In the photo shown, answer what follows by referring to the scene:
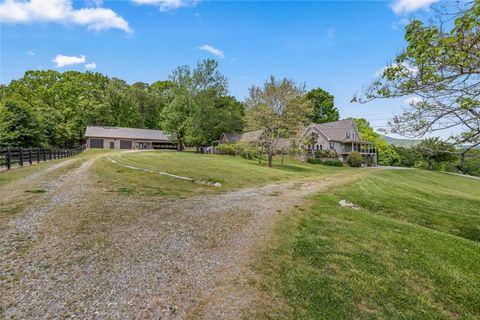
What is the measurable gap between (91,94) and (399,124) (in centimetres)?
5658

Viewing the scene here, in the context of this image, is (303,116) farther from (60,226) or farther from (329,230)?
(60,226)

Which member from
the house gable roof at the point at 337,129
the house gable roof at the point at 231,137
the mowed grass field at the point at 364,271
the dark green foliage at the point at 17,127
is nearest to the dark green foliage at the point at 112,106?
the dark green foliage at the point at 17,127

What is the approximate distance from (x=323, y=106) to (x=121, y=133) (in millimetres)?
43794

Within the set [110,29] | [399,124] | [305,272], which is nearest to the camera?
[305,272]

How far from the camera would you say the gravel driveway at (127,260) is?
2848 mm

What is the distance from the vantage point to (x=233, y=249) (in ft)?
14.8

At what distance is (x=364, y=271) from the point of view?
3.93 metres

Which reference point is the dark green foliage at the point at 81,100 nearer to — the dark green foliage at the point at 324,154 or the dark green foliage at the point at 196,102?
the dark green foliage at the point at 196,102

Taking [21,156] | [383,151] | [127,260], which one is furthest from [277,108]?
[383,151]

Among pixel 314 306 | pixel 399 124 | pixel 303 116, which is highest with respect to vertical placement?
pixel 303 116

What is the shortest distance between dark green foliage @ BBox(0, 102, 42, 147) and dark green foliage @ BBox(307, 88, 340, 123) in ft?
162

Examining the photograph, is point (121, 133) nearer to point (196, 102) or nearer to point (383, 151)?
point (196, 102)

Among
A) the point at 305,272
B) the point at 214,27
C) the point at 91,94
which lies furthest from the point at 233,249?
the point at 91,94

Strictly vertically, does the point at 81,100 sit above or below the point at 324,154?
above
